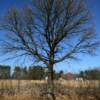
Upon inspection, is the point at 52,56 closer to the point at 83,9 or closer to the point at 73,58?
the point at 73,58

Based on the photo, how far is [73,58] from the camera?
92.1 ft

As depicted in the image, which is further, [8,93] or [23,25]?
[23,25]

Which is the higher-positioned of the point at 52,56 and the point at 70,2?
the point at 70,2

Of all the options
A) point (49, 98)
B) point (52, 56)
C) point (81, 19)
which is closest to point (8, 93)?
point (49, 98)

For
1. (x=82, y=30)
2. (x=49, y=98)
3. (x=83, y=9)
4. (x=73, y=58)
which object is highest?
(x=83, y=9)

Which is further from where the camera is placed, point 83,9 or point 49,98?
point 83,9

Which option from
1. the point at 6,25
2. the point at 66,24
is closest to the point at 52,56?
the point at 66,24

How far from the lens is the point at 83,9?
93.2ft

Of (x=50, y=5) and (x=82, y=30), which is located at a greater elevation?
(x=50, y=5)

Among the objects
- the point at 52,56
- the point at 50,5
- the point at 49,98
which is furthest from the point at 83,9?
the point at 49,98

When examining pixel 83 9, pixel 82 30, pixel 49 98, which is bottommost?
pixel 49 98

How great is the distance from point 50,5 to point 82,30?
13.8ft

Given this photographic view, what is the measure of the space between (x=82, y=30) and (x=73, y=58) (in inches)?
121

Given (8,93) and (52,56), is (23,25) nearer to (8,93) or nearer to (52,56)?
(52,56)
